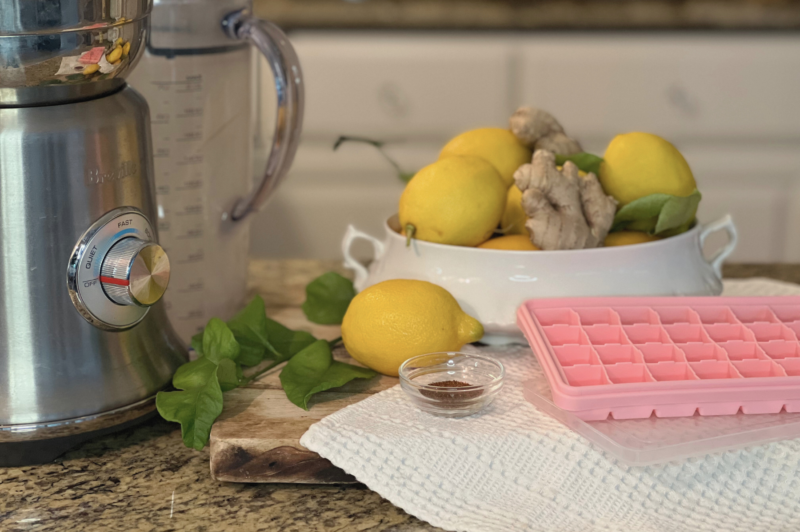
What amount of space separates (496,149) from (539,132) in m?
0.04

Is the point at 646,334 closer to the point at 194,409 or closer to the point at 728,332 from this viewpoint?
the point at 728,332

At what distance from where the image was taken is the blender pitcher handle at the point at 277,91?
0.68 meters

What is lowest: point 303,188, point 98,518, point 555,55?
point 303,188

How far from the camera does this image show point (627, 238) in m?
0.72

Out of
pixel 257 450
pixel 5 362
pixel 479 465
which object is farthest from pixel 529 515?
pixel 5 362

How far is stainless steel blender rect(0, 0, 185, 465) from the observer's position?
19.6 inches

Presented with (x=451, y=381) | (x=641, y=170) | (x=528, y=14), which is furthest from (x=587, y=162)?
(x=528, y=14)

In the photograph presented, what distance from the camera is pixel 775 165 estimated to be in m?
1.96

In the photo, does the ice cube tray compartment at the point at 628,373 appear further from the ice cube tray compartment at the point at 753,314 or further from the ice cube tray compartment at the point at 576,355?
the ice cube tray compartment at the point at 753,314

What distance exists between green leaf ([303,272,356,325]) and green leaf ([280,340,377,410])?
114 mm

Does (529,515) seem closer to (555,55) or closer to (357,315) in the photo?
(357,315)

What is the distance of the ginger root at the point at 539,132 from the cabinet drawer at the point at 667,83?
45.4 inches

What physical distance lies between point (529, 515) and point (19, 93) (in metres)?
0.39

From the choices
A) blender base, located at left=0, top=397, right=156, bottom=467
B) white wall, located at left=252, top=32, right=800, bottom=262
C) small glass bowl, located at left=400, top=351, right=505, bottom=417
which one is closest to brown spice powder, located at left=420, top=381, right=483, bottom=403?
small glass bowl, located at left=400, top=351, right=505, bottom=417
